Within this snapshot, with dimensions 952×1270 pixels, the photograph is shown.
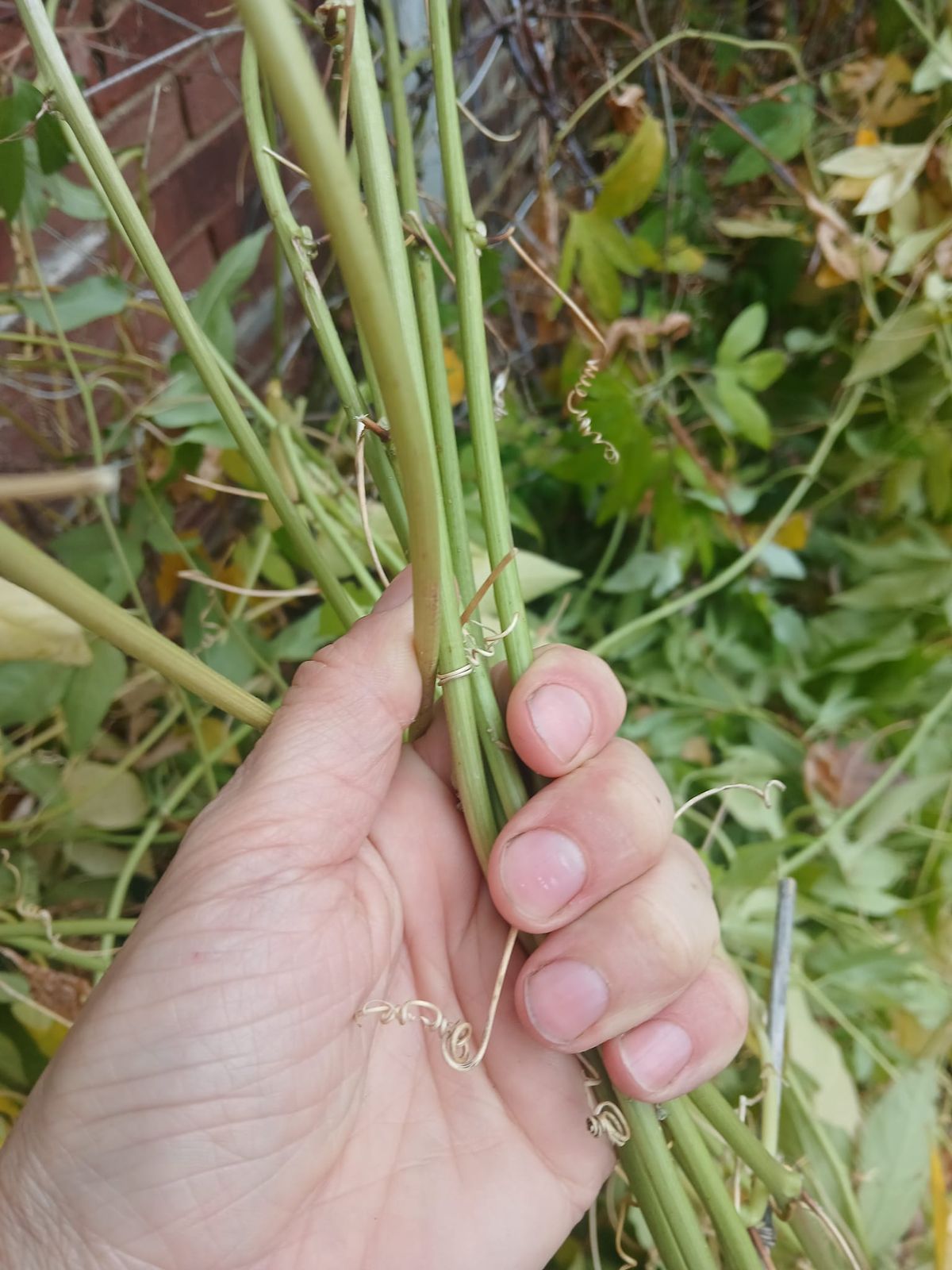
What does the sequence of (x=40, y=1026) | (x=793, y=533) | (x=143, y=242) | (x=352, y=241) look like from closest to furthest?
(x=352, y=241) → (x=143, y=242) → (x=40, y=1026) → (x=793, y=533)

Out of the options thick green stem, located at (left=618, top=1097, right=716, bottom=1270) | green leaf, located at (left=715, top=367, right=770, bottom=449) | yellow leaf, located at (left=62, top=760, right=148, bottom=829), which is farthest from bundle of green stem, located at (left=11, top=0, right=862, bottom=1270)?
green leaf, located at (left=715, top=367, right=770, bottom=449)

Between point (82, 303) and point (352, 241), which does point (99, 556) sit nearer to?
point (82, 303)

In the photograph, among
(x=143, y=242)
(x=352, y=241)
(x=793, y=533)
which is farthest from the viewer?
(x=793, y=533)

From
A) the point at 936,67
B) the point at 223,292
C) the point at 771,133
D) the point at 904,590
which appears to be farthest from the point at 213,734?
the point at 936,67

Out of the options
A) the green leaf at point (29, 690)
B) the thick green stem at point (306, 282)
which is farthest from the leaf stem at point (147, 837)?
the thick green stem at point (306, 282)

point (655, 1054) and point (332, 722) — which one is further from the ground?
point (332, 722)

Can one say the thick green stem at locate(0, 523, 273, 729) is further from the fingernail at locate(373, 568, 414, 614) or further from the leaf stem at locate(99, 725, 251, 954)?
the leaf stem at locate(99, 725, 251, 954)

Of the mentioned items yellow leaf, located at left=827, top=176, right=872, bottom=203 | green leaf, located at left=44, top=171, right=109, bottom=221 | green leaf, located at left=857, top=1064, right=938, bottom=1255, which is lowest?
green leaf, located at left=857, top=1064, right=938, bottom=1255
